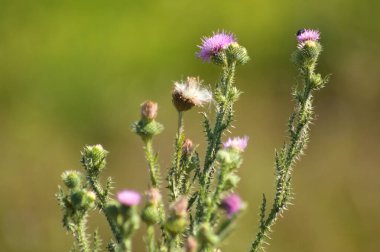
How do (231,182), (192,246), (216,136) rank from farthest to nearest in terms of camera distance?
1. (216,136)
2. (231,182)
3. (192,246)

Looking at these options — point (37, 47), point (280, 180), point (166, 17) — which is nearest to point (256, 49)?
point (166, 17)

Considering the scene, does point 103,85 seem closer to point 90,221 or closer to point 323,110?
point 90,221

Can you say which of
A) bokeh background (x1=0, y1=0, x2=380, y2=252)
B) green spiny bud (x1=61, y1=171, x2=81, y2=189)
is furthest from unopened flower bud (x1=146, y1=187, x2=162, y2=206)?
bokeh background (x1=0, y1=0, x2=380, y2=252)

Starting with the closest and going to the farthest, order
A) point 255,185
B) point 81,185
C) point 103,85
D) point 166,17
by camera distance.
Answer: point 81,185, point 255,185, point 103,85, point 166,17

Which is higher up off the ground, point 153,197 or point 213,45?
point 213,45

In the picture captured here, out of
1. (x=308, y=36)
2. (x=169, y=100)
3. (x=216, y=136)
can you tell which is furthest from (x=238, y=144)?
(x=169, y=100)

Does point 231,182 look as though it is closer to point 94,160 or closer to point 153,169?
point 153,169
